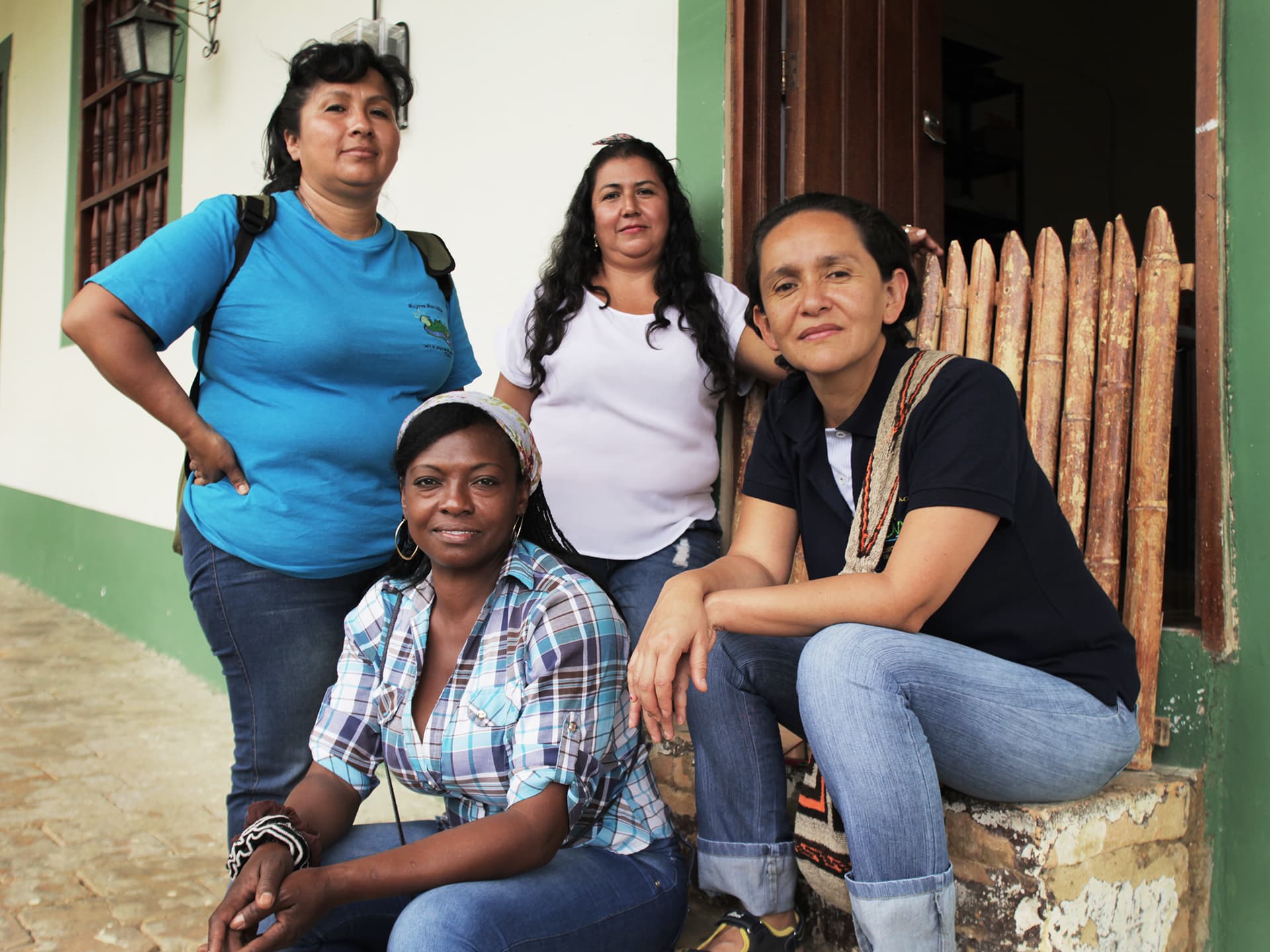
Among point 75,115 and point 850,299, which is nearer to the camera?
point 850,299

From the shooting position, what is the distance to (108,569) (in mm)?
7062

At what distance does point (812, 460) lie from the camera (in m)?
2.24

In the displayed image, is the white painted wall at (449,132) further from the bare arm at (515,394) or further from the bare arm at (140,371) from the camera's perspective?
the bare arm at (140,371)

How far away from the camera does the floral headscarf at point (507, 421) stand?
7.13ft

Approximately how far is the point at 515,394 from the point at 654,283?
0.50 m

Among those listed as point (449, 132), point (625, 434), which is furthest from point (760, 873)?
point (449, 132)

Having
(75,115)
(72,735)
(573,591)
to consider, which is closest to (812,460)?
(573,591)

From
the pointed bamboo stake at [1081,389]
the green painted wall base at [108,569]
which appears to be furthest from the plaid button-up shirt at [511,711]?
the green painted wall base at [108,569]

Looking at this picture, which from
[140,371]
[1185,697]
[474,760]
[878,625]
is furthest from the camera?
[1185,697]

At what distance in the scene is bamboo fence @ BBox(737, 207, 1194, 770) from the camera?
99.0 inches

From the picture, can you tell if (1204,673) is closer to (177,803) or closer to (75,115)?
(177,803)

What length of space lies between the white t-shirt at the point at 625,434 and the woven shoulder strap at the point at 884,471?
0.91 meters

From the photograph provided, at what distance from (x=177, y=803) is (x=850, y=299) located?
10.3 ft

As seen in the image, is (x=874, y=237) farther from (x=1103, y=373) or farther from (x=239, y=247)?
(x=239, y=247)
